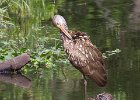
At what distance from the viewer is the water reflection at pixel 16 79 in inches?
347

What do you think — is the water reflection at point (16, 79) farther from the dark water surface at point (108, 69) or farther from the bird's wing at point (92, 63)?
the bird's wing at point (92, 63)

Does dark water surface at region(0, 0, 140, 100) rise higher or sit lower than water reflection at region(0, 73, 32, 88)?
higher

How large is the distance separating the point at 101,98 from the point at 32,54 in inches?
117

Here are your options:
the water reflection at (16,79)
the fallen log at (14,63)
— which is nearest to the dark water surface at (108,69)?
the water reflection at (16,79)

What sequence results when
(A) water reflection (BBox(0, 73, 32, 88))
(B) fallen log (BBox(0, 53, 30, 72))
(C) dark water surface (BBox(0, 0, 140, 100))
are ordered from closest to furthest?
(C) dark water surface (BBox(0, 0, 140, 100))
(A) water reflection (BBox(0, 73, 32, 88))
(B) fallen log (BBox(0, 53, 30, 72))

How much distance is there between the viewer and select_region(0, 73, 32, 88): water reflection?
28.9 feet

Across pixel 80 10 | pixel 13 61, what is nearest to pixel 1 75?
pixel 13 61

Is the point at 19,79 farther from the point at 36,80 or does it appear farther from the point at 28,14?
the point at 28,14

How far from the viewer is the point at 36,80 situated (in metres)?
8.95

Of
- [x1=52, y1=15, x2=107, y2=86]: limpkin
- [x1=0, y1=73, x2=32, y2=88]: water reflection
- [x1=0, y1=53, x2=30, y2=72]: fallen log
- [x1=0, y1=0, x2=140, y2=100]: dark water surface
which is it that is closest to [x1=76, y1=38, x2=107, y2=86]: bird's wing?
[x1=52, y1=15, x2=107, y2=86]: limpkin

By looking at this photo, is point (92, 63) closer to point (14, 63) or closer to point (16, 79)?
point (16, 79)

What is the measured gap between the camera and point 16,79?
9.17m

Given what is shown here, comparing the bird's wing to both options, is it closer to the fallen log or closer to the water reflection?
the water reflection

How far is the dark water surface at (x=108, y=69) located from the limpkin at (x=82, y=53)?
352 mm
